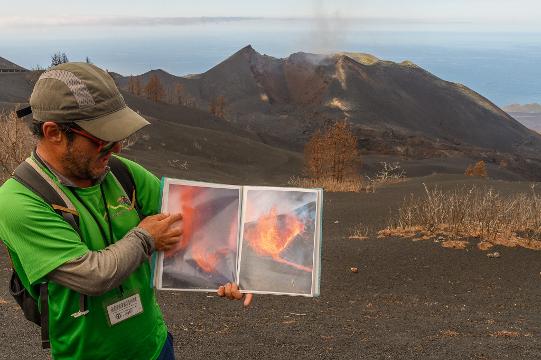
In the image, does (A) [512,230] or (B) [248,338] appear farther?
(A) [512,230]

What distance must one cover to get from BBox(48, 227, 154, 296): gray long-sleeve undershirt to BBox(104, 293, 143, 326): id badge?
6.8 inches

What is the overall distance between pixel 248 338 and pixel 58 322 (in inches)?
162

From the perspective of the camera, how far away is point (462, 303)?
8.20 metres

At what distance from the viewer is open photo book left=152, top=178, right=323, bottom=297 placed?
2582 millimetres

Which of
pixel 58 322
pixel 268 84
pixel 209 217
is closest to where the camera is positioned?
pixel 58 322

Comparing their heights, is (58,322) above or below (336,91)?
below

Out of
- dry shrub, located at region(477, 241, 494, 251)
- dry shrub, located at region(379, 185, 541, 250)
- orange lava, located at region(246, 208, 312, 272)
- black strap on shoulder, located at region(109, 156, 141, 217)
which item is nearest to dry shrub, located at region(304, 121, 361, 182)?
dry shrub, located at region(379, 185, 541, 250)

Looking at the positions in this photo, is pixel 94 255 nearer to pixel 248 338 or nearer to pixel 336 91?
pixel 248 338

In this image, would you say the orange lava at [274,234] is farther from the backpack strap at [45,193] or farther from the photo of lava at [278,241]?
the backpack strap at [45,193]

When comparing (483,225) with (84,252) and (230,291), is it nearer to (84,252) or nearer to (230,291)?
(230,291)

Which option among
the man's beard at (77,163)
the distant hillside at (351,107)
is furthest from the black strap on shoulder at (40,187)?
the distant hillside at (351,107)

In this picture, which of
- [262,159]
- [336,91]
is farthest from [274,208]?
[336,91]

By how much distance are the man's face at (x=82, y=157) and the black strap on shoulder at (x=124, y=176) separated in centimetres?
23

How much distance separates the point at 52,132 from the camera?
2.14m
